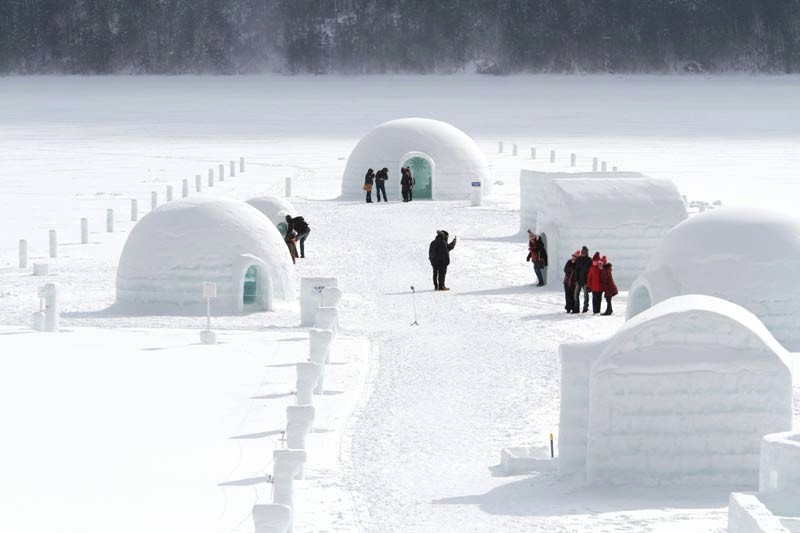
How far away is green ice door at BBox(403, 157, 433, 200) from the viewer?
4184 centimetres

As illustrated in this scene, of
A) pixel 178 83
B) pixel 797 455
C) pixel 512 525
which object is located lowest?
pixel 512 525

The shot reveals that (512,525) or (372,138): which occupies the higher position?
(372,138)

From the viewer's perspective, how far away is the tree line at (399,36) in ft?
385

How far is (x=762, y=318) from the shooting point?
20.8 metres

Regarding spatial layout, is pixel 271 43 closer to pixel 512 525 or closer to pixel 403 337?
pixel 403 337

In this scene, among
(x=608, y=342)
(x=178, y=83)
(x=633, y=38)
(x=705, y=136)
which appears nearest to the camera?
(x=608, y=342)

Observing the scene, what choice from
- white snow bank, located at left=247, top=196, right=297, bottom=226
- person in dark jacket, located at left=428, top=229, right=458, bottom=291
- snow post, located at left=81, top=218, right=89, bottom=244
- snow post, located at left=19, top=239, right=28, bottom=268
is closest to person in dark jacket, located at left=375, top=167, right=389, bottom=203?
white snow bank, located at left=247, top=196, right=297, bottom=226

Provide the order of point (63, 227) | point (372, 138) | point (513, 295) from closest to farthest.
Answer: point (513, 295) → point (63, 227) → point (372, 138)

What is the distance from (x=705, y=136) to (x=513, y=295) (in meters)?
39.3

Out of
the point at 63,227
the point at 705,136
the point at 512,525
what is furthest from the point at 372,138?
the point at 512,525

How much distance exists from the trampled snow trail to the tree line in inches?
3463

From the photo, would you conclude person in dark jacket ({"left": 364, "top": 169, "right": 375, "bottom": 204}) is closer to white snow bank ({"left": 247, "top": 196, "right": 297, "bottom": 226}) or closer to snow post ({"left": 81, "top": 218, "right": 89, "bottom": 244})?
white snow bank ({"left": 247, "top": 196, "right": 297, "bottom": 226})

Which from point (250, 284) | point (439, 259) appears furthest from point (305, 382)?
point (439, 259)

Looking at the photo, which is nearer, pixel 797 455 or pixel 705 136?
pixel 797 455
